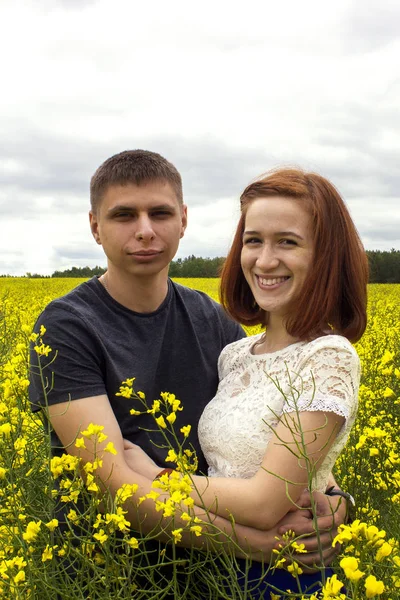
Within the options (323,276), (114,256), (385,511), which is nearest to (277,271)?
(323,276)

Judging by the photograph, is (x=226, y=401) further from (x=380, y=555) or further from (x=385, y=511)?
(x=385, y=511)

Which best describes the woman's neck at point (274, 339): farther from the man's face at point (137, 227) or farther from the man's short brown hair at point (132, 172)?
the man's short brown hair at point (132, 172)

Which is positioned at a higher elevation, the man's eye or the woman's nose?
the man's eye

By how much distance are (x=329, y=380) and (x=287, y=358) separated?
0.25m

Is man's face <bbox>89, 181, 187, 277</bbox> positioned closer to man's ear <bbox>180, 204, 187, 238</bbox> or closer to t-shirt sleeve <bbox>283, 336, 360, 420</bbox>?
man's ear <bbox>180, 204, 187, 238</bbox>

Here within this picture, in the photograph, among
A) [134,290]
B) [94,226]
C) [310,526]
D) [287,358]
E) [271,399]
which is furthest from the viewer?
[94,226]

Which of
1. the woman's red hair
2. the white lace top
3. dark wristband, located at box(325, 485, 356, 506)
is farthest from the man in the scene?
dark wristband, located at box(325, 485, 356, 506)

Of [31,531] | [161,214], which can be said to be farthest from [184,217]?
[31,531]

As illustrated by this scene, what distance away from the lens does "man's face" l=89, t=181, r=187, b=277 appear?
2.31 m

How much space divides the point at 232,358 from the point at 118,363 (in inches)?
17.1

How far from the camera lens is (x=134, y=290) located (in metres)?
2.41

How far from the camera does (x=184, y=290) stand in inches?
108

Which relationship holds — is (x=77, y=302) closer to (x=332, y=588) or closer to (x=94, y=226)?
(x=94, y=226)

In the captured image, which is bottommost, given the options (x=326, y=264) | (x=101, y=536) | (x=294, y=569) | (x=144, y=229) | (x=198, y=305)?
(x=294, y=569)
